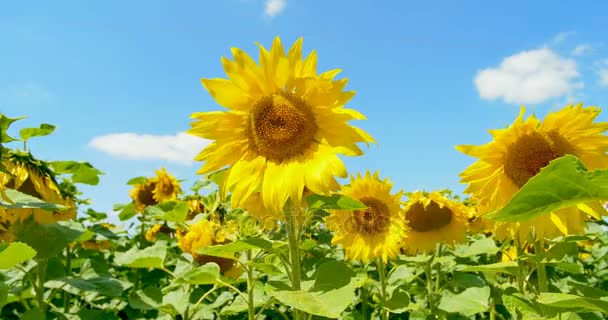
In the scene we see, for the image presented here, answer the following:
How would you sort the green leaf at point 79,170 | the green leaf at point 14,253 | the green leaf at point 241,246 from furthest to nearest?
the green leaf at point 79,170, the green leaf at point 241,246, the green leaf at point 14,253

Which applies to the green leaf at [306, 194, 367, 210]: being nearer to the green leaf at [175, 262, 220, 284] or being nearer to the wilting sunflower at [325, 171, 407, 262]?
the green leaf at [175, 262, 220, 284]

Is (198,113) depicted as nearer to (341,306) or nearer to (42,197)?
(341,306)

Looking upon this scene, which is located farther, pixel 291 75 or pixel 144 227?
pixel 144 227

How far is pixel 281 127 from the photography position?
227 cm

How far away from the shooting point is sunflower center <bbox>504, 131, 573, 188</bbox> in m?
2.55

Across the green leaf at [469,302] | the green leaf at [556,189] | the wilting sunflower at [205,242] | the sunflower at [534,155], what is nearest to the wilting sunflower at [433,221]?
the green leaf at [469,302]

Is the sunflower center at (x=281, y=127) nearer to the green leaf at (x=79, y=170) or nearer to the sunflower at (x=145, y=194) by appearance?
the green leaf at (x=79, y=170)

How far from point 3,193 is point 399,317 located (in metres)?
3.24

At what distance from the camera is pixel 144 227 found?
577cm

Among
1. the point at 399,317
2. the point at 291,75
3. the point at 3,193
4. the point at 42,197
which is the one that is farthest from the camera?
the point at 399,317

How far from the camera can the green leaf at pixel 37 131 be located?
2.91 meters

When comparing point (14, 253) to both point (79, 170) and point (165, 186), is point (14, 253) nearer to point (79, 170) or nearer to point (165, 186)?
point (79, 170)

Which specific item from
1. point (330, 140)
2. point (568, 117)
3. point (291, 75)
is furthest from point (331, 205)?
point (568, 117)

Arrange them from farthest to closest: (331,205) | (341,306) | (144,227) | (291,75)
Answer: (144,227) < (291,75) < (331,205) < (341,306)
